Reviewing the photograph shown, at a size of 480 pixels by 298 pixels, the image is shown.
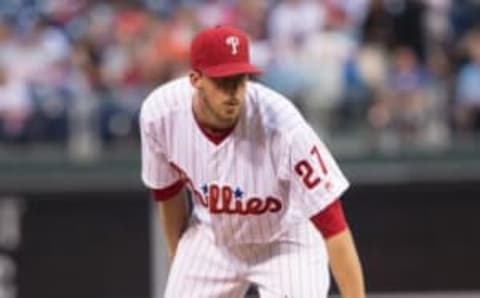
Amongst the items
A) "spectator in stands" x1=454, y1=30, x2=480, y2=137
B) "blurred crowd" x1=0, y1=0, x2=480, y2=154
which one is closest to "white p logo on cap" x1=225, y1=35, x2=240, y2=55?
"blurred crowd" x1=0, y1=0, x2=480, y2=154

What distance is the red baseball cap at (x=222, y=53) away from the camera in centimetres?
485

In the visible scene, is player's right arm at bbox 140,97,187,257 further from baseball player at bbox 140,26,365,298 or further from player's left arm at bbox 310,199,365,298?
player's left arm at bbox 310,199,365,298

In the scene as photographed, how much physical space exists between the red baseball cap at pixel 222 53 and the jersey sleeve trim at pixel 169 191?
73 cm

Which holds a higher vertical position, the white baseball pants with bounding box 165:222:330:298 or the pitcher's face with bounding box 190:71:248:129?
the pitcher's face with bounding box 190:71:248:129

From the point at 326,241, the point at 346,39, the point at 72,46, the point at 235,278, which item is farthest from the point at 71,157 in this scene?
the point at 326,241

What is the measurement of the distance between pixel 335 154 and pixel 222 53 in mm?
4123

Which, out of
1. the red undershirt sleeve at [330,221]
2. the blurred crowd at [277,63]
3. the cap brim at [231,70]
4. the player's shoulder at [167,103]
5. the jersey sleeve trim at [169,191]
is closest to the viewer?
the cap brim at [231,70]

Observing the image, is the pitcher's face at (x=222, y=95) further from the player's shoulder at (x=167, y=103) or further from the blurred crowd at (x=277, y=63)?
the blurred crowd at (x=277, y=63)

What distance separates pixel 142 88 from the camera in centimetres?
971

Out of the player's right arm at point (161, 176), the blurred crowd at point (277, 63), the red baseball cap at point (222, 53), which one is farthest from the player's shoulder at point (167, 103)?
the blurred crowd at point (277, 63)

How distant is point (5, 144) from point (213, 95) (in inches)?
184

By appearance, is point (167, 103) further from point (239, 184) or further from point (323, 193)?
point (323, 193)

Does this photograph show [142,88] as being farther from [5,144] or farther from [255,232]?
[255,232]

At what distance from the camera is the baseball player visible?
493 centimetres
